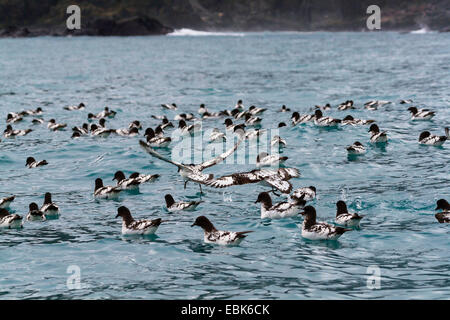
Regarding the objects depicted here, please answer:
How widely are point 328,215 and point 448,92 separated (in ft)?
101

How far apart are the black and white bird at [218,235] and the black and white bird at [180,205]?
2157mm

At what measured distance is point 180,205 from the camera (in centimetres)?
1803

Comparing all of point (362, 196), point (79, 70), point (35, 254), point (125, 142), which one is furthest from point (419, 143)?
point (79, 70)

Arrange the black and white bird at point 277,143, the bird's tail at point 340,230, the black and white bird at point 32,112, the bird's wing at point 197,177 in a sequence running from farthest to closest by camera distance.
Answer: the black and white bird at point 32,112
the black and white bird at point 277,143
the bird's tail at point 340,230
the bird's wing at point 197,177

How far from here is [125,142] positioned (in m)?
29.9

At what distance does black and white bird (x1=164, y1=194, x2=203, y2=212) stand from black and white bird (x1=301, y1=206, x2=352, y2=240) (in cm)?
370

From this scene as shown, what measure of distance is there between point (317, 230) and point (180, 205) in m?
4.42

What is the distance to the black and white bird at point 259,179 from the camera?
13483mm

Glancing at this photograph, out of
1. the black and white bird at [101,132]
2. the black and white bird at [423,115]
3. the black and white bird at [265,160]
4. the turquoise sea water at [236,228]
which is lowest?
the turquoise sea water at [236,228]

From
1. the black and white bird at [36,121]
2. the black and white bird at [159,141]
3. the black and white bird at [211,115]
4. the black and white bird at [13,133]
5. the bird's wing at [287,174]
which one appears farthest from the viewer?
the black and white bird at [211,115]

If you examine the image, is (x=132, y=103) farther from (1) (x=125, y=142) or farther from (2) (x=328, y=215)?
(2) (x=328, y=215)

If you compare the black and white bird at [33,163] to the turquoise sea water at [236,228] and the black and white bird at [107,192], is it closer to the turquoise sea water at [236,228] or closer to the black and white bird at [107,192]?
the turquoise sea water at [236,228]

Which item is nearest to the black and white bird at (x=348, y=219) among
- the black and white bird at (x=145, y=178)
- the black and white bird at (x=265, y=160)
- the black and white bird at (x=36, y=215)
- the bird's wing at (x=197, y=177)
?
the bird's wing at (x=197, y=177)

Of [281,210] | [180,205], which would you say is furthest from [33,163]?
[281,210]
